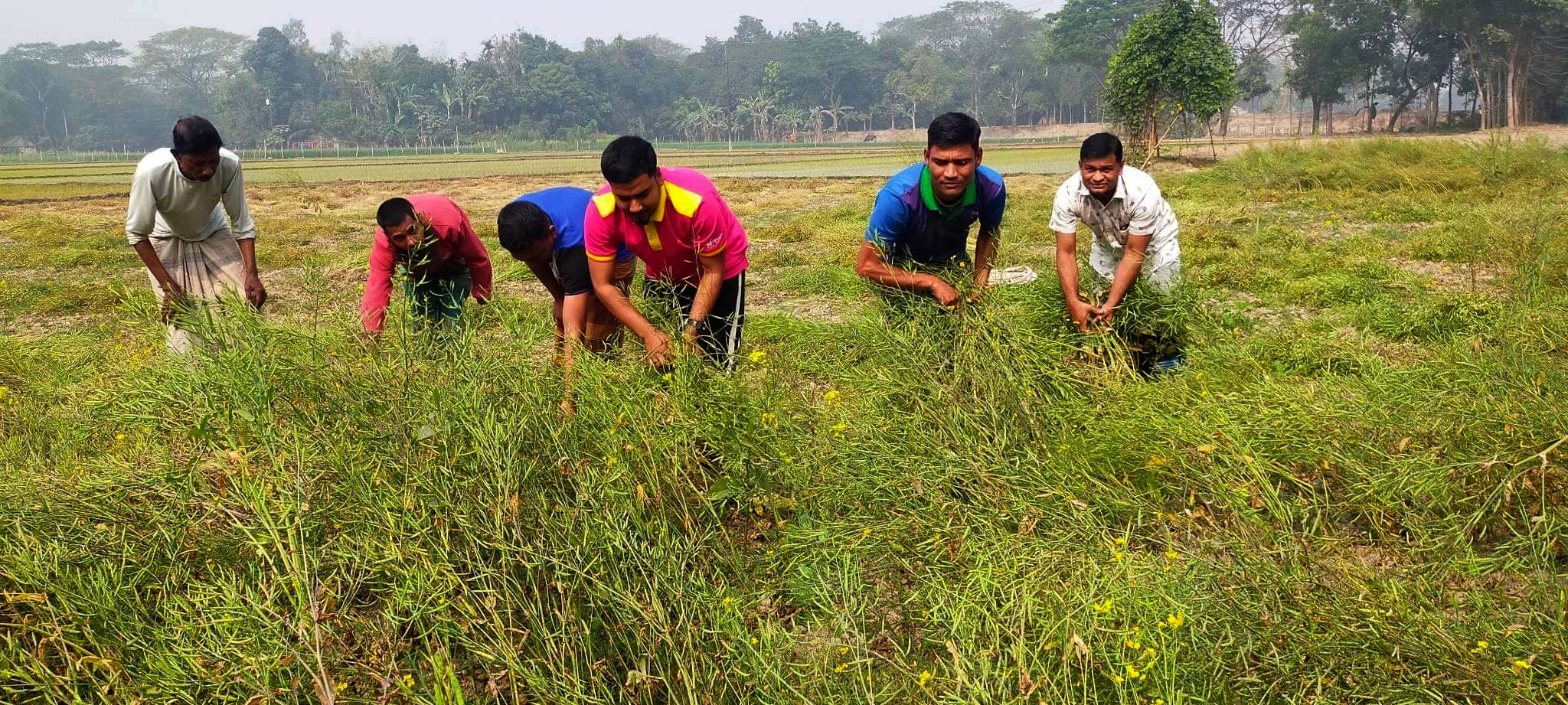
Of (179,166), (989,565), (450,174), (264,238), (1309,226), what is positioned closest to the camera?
(989,565)

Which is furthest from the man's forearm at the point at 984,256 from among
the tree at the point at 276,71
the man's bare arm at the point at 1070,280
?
the tree at the point at 276,71

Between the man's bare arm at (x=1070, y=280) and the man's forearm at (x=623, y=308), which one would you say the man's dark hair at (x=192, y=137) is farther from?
the man's bare arm at (x=1070, y=280)

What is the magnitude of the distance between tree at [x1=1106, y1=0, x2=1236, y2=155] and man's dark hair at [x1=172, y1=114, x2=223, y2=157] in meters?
20.4

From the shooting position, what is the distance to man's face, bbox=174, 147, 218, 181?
13.9ft

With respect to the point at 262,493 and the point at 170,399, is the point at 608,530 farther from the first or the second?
the point at 170,399

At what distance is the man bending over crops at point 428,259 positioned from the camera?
381 centimetres

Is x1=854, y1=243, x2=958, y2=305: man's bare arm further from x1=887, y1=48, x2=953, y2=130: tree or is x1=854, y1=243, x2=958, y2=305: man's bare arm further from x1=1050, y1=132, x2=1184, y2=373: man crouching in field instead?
x1=887, y1=48, x2=953, y2=130: tree

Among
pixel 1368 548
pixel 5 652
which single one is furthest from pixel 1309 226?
pixel 5 652

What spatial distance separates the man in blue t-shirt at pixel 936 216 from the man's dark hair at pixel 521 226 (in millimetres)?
1204

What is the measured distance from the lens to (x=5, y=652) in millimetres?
2289

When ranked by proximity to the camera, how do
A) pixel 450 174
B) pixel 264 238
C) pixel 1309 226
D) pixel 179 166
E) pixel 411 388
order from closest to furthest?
pixel 411 388
pixel 179 166
pixel 1309 226
pixel 264 238
pixel 450 174

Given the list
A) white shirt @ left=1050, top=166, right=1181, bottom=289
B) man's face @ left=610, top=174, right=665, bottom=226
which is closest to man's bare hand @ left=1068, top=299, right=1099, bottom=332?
white shirt @ left=1050, top=166, right=1181, bottom=289

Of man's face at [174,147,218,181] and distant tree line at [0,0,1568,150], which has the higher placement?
distant tree line at [0,0,1568,150]

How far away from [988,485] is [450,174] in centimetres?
3321
